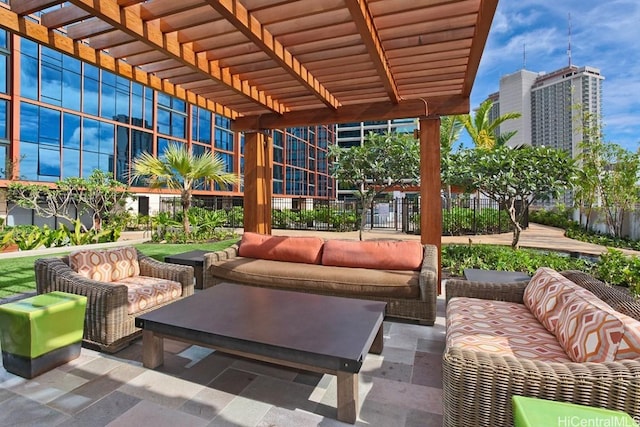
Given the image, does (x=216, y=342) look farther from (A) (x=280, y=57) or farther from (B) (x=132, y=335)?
(A) (x=280, y=57)

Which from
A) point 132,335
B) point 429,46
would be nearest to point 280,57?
point 429,46

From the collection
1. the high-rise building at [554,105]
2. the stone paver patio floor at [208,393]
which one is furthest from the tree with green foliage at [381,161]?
the stone paver patio floor at [208,393]

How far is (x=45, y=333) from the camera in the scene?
245 centimetres

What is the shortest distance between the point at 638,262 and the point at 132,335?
617 centimetres

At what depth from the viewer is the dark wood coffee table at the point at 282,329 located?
199cm

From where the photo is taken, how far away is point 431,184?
189 inches

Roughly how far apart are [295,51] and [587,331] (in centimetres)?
347

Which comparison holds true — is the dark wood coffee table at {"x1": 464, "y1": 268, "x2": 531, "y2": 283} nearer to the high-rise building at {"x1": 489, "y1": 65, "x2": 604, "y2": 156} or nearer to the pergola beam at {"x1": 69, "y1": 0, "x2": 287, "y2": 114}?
the pergola beam at {"x1": 69, "y1": 0, "x2": 287, "y2": 114}

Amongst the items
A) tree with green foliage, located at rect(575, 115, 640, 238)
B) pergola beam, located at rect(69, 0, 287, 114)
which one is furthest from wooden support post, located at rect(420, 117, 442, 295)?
tree with green foliage, located at rect(575, 115, 640, 238)

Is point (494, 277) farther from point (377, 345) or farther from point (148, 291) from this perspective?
point (148, 291)

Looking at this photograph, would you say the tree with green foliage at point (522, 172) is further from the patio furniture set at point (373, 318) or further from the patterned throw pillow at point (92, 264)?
the patterned throw pillow at point (92, 264)

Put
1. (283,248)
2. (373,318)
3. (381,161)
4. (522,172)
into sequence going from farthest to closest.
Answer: (381,161) < (522,172) < (283,248) < (373,318)

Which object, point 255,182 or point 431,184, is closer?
point 431,184

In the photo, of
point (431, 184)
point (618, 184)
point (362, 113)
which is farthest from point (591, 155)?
point (362, 113)
